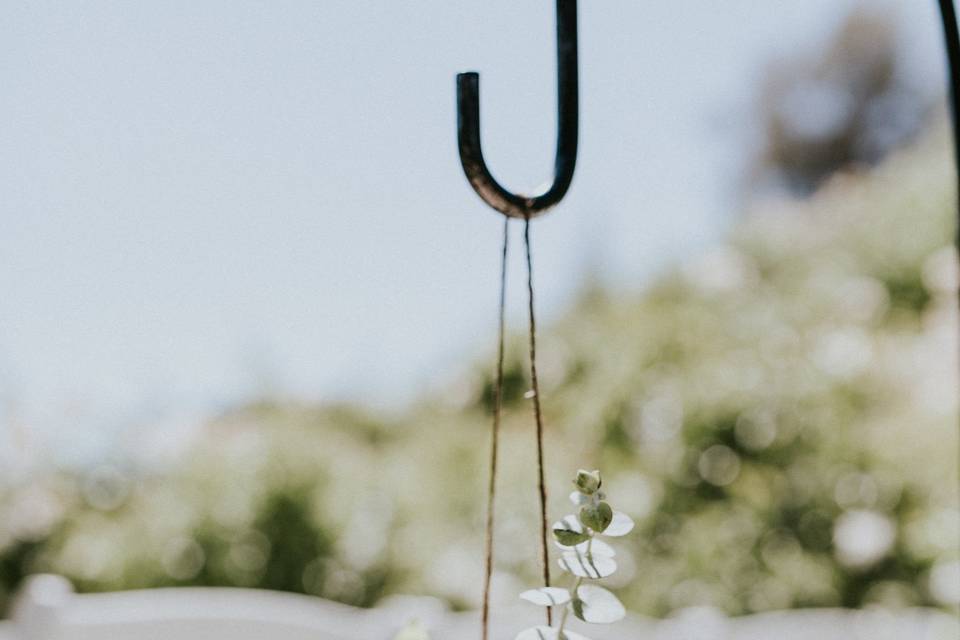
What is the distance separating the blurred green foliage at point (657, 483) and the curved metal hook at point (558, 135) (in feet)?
5.66

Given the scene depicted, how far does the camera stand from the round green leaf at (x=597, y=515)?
1.22ft

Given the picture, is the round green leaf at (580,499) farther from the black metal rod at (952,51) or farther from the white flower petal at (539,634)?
the black metal rod at (952,51)

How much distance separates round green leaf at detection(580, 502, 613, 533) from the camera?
0.37m

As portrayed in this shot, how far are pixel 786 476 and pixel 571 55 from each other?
223 cm

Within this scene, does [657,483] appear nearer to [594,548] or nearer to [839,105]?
[594,548]

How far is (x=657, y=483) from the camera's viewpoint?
2414 mm

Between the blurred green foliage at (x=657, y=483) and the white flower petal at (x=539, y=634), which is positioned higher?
the white flower petal at (x=539, y=634)

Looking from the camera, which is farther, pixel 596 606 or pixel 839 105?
pixel 839 105

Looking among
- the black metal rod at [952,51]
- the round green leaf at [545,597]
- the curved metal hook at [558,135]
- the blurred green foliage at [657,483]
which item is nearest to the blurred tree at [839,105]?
the blurred green foliage at [657,483]

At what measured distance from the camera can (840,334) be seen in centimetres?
284

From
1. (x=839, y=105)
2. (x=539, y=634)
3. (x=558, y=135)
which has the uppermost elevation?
(x=839, y=105)

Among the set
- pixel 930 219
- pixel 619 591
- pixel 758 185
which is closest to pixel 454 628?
pixel 619 591

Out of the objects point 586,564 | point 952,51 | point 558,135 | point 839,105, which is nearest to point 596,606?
point 586,564

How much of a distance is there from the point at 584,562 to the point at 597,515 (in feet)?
0.09
